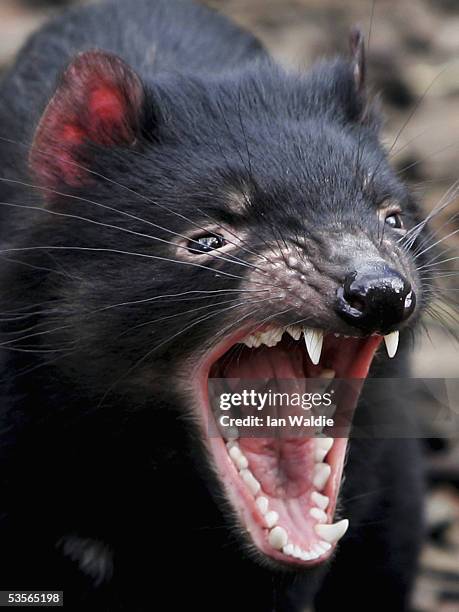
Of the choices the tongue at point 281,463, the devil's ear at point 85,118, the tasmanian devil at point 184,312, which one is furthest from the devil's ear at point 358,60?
the tongue at point 281,463

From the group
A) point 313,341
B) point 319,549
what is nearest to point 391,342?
point 313,341

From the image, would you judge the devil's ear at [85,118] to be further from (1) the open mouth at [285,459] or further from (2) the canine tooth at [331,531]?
(2) the canine tooth at [331,531]

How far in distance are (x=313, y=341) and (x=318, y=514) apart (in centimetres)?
52

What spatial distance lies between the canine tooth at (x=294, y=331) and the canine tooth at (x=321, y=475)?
430 mm

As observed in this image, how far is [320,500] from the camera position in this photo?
383 centimetres

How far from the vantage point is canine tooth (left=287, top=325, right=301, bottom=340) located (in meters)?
3.57

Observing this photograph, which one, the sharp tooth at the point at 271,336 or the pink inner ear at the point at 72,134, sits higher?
the pink inner ear at the point at 72,134

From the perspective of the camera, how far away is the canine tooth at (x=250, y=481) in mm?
3805

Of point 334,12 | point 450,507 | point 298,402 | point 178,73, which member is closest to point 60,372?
point 298,402

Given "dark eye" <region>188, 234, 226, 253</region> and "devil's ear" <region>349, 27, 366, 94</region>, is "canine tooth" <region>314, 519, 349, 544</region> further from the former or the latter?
"devil's ear" <region>349, 27, 366, 94</region>

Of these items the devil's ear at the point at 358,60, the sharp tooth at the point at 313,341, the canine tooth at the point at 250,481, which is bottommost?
the canine tooth at the point at 250,481

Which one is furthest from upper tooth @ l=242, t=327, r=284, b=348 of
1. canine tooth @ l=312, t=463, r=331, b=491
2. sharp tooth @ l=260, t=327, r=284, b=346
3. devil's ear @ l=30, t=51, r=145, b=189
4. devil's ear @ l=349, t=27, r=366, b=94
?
devil's ear @ l=349, t=27, r=366, b=94

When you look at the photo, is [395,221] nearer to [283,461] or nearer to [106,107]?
[283,461]

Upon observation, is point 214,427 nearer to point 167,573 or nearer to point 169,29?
point 167,573
